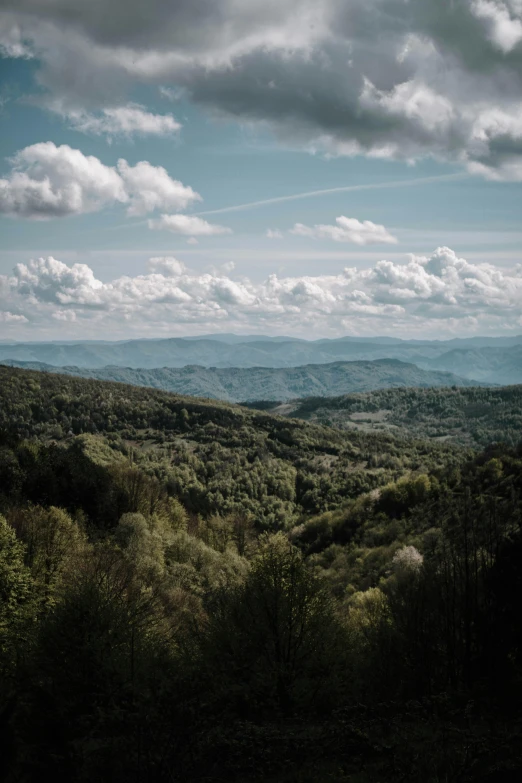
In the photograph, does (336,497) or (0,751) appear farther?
(336,497)

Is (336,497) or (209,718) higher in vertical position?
(209,718)

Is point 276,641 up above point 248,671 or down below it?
above

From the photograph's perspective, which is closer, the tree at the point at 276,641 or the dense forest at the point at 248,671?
the dense forest at the point at 248,671

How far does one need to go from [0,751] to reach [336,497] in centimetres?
17471

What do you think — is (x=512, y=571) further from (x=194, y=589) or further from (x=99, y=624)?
(x=194, y=589)

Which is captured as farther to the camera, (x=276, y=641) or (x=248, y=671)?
(x=276, y=641)

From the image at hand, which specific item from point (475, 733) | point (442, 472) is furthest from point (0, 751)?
point (442, 472)

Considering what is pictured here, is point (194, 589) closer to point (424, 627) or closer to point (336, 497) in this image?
point (424, 627)

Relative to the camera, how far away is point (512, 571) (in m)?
31.7

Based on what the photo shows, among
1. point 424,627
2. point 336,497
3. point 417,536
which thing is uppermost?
point 424,627

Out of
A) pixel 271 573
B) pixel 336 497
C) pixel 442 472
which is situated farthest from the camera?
pixel 336 497

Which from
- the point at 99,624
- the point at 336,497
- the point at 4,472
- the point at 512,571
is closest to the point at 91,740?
the point at 99,624

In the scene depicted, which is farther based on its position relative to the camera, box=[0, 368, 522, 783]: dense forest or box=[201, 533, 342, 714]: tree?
box=[201, 533, 342, 714]: tree

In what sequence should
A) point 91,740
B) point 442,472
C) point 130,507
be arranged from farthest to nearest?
point 442,472, point 130,507, point 91,740
